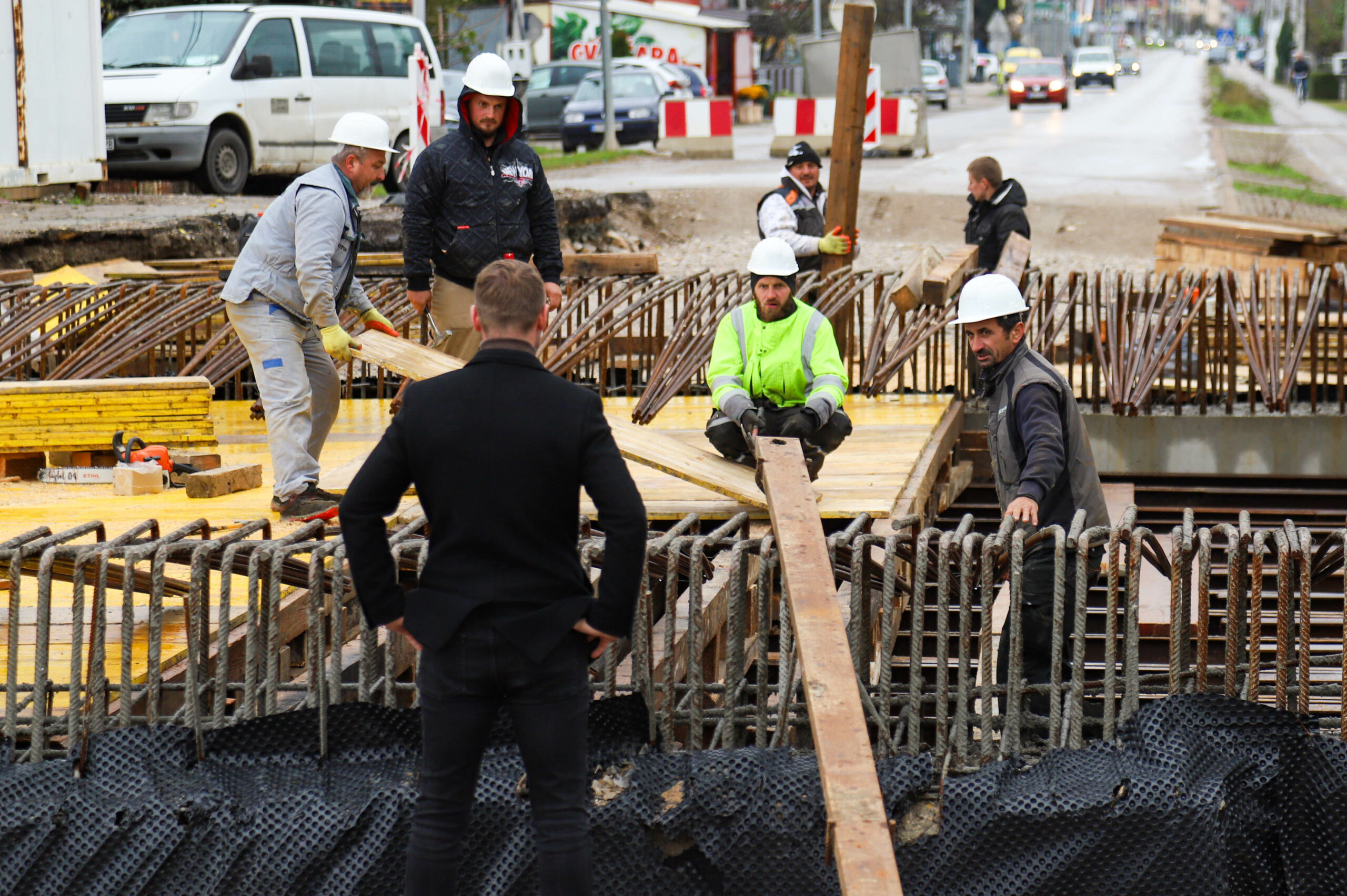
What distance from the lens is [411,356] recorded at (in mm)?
6559

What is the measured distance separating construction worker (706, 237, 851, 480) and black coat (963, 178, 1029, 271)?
155 inches

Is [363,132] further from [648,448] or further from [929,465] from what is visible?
[929,465]

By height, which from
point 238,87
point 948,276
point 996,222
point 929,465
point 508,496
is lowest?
point 929,465

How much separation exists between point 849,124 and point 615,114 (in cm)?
2248

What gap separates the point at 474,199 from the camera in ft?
22.0

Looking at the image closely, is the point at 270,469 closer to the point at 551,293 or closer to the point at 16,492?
the point at 16,492

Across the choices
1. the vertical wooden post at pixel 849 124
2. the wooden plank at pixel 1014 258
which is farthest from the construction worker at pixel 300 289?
the wooden plank at pixel 1014 258

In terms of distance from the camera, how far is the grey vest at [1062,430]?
5047 mm

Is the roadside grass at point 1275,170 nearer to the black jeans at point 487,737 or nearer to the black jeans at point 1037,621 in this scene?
the black jeans at point 1037,621

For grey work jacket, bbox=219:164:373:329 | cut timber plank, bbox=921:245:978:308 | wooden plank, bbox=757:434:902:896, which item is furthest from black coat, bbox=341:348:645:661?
cut timber plank, bbox=921:245:978:308

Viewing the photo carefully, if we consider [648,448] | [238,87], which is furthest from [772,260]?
[238,87]

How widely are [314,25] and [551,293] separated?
482 inches

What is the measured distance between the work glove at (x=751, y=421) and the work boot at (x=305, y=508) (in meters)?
1.77

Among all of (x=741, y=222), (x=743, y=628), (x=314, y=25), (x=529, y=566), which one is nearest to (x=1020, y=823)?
(x=743, y=628)
